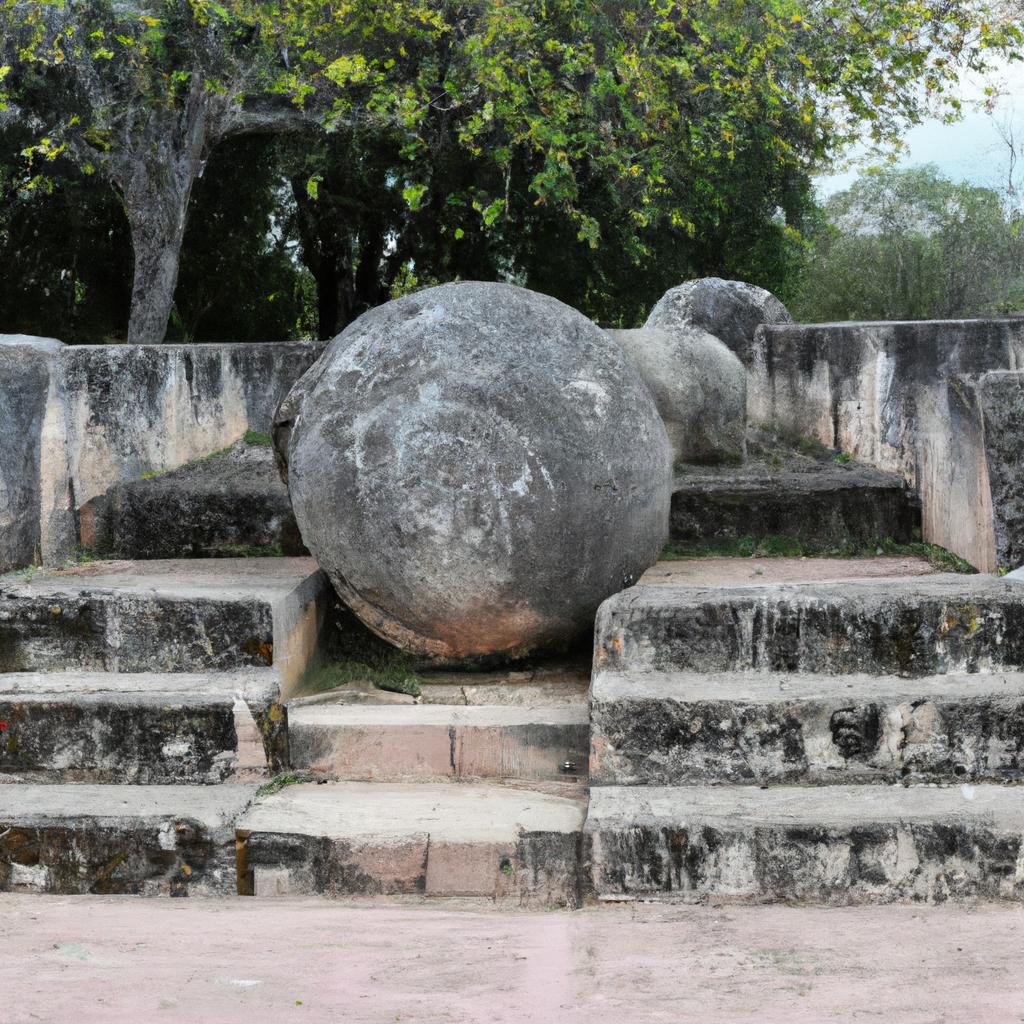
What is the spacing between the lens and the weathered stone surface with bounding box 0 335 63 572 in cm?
523

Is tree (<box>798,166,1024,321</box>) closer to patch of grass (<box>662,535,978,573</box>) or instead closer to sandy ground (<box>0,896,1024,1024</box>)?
patch of grass (<box>662,535,978,573</box>)

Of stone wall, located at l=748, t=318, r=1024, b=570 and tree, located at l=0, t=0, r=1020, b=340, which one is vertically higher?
tree, located at l=0, t=0, r=1020, b=340

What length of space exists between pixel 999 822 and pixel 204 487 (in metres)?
3.53

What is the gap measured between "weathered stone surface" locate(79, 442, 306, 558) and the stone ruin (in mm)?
14

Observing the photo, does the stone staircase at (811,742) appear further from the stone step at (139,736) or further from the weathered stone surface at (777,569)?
the stone step at (139,736)

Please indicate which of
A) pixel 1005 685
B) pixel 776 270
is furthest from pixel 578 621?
pixel 776 270

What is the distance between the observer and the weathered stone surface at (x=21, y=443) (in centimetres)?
523

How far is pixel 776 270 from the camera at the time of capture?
14.3m

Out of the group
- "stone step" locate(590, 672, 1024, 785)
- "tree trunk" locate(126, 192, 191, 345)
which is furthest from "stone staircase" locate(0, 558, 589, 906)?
"tree trunk" locate(126, 192, 191, 345)

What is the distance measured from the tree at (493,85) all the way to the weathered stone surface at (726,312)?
3.25 metres

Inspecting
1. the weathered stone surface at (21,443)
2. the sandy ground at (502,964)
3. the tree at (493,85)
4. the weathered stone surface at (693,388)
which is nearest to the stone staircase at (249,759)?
the sandy ground at (502,964)

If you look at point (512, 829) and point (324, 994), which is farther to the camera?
point (512, 829)

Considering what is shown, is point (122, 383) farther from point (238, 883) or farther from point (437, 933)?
point (437, 933)

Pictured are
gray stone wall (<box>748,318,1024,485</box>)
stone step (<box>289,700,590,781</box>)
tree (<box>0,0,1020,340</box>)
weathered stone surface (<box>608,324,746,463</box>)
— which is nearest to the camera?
stone step (<box>289,700,590,781</box>)
